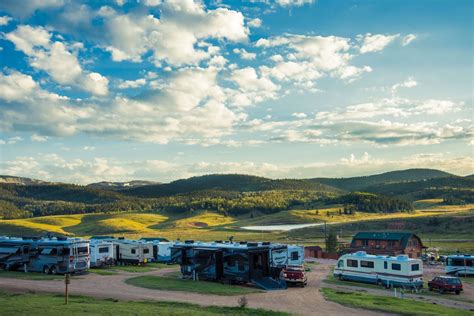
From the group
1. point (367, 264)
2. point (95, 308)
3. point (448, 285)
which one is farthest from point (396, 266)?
point (95, 308)

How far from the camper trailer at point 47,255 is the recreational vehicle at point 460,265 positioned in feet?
121

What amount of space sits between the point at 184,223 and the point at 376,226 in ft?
245

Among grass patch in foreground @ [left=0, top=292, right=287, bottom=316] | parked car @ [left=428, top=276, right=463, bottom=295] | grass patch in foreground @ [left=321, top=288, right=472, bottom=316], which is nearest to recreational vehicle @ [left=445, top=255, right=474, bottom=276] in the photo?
parked car @ [left=428, top=276, right=463, bottom=295]

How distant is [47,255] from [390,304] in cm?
3039

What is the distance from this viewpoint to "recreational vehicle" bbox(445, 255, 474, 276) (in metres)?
48.4

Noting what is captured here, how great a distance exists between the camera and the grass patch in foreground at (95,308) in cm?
2358

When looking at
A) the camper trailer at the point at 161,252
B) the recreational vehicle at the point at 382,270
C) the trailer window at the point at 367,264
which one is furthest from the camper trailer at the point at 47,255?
the trailer window at the point at 367,264

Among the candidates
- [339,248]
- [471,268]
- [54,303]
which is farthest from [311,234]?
[54,303]

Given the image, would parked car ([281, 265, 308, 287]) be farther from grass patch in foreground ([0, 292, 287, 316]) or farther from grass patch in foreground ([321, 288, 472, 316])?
grass patch in foreground ([0, 292, 287, 316])

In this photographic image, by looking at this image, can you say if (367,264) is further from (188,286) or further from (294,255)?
(188,286)

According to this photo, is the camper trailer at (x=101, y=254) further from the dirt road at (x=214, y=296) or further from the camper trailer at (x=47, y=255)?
the dirt road at (x=214, y=296)

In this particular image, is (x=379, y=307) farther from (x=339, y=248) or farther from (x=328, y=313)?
(x=339, y=248)

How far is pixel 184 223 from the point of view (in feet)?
543

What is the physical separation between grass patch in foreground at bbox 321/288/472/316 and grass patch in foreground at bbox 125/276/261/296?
6.70 m
